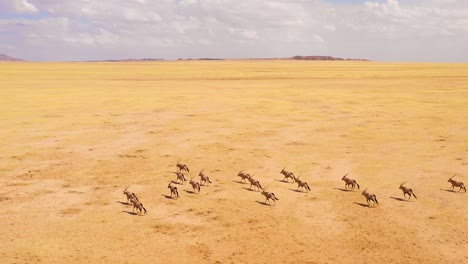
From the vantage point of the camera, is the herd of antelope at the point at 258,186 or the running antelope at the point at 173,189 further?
the running antelope at the point at 173,189

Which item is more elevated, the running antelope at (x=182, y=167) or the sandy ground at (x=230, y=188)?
the running antelope at (x=182, y=167)

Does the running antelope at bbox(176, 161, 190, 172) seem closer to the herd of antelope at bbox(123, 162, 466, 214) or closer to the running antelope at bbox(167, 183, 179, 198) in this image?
the herd of antelope at bbox(123, 162, 466, 214)

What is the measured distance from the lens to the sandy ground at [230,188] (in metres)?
8.52

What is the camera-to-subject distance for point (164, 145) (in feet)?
56.9

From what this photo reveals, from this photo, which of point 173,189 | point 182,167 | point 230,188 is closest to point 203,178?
point 230,188

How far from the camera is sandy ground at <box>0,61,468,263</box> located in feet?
27.9

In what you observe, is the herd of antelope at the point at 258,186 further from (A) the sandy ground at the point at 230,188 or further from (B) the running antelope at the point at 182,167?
(A) the sandy ground at the point at 230,188

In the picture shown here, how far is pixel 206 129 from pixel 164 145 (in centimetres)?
372

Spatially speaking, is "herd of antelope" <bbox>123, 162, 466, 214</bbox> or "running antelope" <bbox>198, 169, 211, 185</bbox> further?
"running antelope" <bbox>198, 169, 211, 185</bbox>

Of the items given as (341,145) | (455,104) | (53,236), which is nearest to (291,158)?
(341,145)

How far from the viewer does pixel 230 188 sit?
12.2m

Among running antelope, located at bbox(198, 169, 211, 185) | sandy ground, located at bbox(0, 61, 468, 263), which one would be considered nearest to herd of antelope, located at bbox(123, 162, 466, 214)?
running antelope, located at bbox(198, 169, 211, 185)

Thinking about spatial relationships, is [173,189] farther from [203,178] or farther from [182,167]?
[182,167]

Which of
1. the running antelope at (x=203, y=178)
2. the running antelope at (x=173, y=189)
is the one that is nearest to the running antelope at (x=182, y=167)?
the running antelope at (x=203, y=178)
